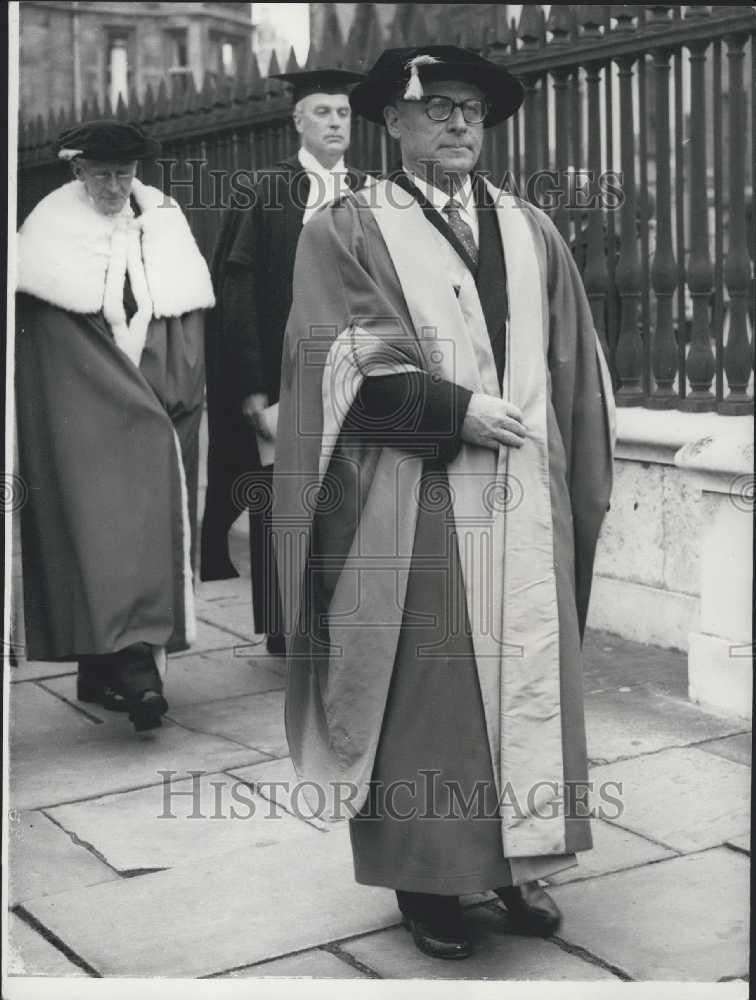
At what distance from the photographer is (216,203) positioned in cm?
841

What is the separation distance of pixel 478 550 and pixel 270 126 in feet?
15.8

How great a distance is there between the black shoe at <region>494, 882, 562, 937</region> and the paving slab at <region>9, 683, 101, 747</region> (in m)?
2.03

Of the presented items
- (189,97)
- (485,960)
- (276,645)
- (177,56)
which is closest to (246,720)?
(276,645)

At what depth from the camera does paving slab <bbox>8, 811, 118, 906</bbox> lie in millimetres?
3766

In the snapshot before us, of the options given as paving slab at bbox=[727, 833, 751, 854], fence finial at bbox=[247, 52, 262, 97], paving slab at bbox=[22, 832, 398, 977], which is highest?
fence finial at bbox=[247, 52, 262, 97]

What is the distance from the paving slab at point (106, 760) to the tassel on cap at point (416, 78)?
2229 millimetres

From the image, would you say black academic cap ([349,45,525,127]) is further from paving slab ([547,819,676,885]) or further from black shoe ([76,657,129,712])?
black shoe ([76,657,129,712])

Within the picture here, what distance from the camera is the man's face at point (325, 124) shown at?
18.5ft

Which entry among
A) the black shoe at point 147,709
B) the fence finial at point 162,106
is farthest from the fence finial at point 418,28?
the black shoe at point 147,709

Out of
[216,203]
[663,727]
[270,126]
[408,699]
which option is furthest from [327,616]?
[216,203]

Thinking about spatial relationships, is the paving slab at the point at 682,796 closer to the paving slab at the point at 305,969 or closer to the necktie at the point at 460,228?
the paving slab at the point at 305,969

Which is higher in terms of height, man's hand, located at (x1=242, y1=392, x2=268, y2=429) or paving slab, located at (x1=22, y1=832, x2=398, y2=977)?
man's hand, located at (x1=242, y1=392, x2=268, y2=429)

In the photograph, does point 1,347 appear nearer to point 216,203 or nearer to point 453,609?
point 453,609

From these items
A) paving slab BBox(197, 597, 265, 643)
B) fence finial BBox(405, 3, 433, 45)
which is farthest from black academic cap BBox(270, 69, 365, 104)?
paving slab BBox(197, 597, 265, 643)
